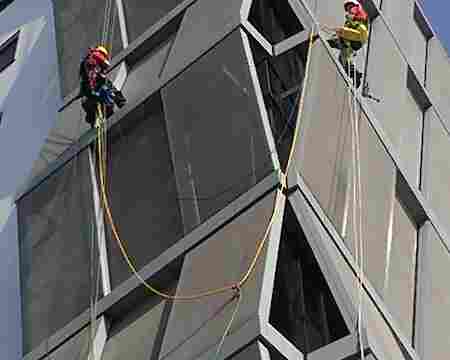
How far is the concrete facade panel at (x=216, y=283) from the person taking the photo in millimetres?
14234

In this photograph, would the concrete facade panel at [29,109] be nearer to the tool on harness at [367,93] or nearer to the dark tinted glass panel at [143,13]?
the dark tinted glass panel at [143,13]

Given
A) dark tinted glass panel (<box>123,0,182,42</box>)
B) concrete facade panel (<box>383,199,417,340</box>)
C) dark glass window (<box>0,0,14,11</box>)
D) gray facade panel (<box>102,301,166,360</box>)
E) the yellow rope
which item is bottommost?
concrete facade panel (<box>383,199,417,340</box>)

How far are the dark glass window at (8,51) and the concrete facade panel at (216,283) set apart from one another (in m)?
8.21

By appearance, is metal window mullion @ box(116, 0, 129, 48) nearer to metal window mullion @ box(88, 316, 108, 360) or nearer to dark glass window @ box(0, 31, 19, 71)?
dark glass window @ box(0, 31, 19, 71)

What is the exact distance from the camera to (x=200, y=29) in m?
17.4

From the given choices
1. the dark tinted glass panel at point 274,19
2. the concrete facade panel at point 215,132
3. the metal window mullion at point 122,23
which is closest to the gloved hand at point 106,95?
the concrete facade panel at point 215,132

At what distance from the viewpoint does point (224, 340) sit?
1407cm

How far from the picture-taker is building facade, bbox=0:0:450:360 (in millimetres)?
14688

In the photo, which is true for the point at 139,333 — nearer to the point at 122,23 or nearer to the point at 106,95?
the point at 106,95

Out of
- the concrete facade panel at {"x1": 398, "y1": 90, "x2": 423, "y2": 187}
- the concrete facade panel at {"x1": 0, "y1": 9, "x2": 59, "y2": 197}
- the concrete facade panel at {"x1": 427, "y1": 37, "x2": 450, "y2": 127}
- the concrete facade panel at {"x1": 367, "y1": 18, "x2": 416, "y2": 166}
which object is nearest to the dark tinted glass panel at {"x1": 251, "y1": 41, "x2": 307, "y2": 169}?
the concrete facade panel at {"x1": 367, "y1": 18, "x2": 416, "y2": 166}

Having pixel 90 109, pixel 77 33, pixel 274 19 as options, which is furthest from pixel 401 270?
pixel 77 33

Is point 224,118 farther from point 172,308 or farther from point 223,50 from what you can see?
point 172,308

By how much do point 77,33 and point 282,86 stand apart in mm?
4474

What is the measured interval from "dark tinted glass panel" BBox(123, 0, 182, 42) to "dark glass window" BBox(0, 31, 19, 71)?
154 inches
